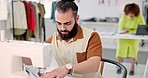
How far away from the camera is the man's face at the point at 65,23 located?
144 centimetres

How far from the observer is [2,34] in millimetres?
1430

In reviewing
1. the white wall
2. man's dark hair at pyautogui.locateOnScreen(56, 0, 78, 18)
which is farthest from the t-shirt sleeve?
the white wall

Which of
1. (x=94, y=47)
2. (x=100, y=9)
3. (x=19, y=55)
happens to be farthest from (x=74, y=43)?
(x=100, y=9)

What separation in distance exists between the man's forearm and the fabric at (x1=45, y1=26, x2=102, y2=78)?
0.10m

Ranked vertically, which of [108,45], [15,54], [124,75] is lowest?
[108,45]

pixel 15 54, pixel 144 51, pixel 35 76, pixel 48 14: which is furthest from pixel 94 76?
pixel 48 14

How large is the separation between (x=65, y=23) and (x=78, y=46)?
0.77ft

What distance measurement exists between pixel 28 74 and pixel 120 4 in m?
4.36

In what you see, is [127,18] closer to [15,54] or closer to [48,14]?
[48,14]

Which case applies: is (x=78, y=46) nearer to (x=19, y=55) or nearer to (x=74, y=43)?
(x=74, y=43)

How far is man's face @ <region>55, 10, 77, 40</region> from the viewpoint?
144 cm

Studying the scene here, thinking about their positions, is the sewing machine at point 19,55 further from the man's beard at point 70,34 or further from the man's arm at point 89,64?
the man's beard at point 70,34

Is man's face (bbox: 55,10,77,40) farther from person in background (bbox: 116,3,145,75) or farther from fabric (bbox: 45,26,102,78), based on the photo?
person in background (bbox: 116,3,145,75)

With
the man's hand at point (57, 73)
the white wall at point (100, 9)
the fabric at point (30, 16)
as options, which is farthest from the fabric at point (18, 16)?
the man's hand at point (57, 73)
